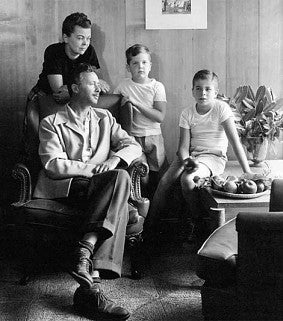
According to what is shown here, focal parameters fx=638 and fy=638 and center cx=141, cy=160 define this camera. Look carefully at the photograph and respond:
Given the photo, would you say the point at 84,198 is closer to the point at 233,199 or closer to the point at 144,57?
the point at 233,199

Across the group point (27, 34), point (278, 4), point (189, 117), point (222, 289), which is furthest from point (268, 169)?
point (27, 34)

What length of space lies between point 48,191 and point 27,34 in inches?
53.7

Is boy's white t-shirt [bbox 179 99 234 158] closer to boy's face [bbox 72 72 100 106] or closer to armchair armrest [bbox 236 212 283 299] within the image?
boy's face [bbox 72 72 100 106]

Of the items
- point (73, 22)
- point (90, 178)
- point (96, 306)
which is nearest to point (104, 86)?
point (73, 22)

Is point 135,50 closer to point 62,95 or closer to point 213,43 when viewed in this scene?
point 62,95

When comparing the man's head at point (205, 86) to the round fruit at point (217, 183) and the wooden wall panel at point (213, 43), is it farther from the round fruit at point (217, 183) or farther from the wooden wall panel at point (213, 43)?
the round fruit at point (217, 183)

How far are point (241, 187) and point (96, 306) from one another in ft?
3.18

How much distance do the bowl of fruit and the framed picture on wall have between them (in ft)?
4.57

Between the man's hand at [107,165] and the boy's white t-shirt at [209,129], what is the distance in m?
0.65

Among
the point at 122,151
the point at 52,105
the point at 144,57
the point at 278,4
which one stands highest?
the point at 278,4

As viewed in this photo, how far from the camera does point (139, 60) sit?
398cm

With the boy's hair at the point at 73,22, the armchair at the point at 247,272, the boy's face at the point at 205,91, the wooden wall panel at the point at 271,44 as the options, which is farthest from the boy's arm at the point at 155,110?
the armchair at the point at 247,272

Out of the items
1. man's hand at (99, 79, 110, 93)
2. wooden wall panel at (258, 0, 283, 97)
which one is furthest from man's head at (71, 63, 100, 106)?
wooden wall panel at (258, 0, 283, 97)

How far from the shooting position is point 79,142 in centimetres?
362
